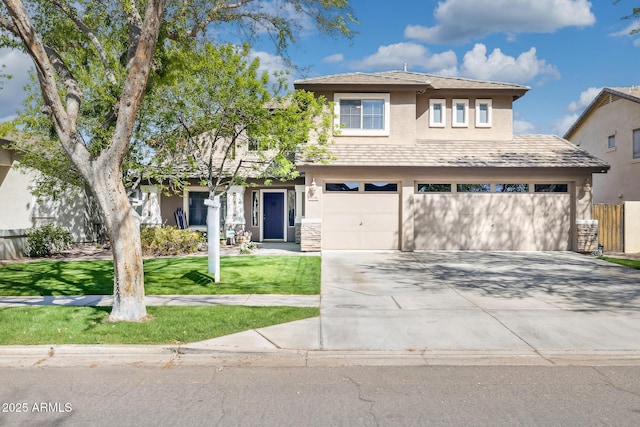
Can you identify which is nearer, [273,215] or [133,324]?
[133,324]

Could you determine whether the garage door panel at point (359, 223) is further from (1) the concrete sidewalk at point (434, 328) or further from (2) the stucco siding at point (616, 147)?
(2) the stucco siding at point (616, 147)

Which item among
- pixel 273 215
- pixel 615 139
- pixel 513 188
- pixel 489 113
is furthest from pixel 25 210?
pixel 615 139

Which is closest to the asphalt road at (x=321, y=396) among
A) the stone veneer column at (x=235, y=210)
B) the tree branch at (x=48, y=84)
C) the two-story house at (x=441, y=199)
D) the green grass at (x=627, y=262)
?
the tree branch at (x=48, y=84)

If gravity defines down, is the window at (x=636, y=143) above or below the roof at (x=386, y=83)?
below

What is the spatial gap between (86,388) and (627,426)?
536 centimetres

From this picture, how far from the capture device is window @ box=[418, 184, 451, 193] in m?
18.4

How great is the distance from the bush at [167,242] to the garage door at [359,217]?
4944 millimetres

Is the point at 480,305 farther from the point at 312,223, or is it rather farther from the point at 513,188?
the point at 513,188

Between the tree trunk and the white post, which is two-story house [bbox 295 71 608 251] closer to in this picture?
the white post

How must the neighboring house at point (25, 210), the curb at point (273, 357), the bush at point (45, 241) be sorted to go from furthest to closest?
the bush at point (45, 241) < the neighboring house at point (25, 210) < the curb at point (273, 357)

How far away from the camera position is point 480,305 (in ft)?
31.0

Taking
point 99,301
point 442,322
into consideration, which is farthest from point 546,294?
point 99,301

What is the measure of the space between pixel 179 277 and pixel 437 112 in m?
Result: 13.6

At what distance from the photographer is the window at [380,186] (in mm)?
18453
